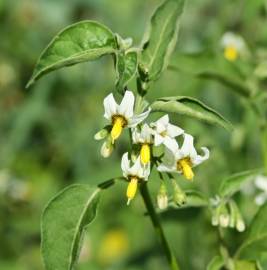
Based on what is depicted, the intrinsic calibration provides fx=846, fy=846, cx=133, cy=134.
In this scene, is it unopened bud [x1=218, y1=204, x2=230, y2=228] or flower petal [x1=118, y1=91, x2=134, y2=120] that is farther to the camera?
unopened bud [x1=218, y1=204, x2=230, y2=228]


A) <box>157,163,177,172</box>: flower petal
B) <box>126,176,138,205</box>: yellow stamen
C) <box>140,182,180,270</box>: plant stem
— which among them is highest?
<box>157,163,177,172</box>: flower petal

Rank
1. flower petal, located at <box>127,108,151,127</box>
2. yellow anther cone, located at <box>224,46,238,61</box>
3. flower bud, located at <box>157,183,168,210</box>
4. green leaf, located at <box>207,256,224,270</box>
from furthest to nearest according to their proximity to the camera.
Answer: yellow anther cone, located at <box>224,46,238,61</box>
green leaf, located at <box>207,256,224,270</box>
flower bud, located at <box>157,183,168,210</box>
flower petal, located at <box>127,108,151,127</box>

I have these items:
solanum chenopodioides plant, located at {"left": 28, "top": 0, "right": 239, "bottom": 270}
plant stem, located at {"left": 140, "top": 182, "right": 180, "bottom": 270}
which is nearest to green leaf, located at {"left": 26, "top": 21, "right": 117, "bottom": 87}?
solanum chenopodioides plant, located at {"left": 28, "top": 0, "right": 239, "bottom": 270}

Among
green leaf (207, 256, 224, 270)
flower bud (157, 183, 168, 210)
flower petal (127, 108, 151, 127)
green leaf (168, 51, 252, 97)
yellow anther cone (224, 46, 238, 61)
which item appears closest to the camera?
flower petal (127, 108, 151, 127)

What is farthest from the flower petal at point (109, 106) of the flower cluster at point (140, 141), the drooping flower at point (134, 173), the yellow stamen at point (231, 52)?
the yellow stamen at point (231, 52)

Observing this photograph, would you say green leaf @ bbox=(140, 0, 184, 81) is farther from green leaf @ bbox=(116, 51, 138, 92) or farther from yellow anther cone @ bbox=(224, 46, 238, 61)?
yellow anther cone @ bbox=(224, 46, 238, 61)

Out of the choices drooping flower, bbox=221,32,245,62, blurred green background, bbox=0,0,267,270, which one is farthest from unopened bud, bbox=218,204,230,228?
drooping flower, bbox=221,32,245,62

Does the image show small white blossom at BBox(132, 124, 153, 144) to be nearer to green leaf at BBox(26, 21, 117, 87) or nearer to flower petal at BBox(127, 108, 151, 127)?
flower petal at BBox(127, 108, 151, 127)

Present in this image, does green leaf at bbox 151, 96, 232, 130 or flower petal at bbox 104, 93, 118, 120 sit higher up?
flower petal at bbox 104, 93, 118, 120
